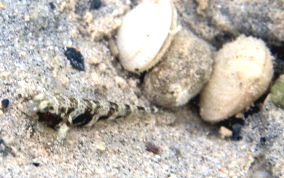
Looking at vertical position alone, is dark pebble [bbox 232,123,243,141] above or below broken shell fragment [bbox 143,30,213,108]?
below

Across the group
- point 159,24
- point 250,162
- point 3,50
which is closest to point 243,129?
point 250,162

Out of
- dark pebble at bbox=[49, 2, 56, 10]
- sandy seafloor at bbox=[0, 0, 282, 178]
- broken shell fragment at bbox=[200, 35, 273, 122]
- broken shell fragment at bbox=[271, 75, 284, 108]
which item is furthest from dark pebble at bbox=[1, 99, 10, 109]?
broken shell fragment at bbox=[271, 75, 284, 108]

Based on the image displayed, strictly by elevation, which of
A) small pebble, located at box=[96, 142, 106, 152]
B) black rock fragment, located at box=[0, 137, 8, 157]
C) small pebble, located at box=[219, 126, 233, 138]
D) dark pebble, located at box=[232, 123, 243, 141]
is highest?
black rock fragment, located at box=[0, 137, 8, 157]

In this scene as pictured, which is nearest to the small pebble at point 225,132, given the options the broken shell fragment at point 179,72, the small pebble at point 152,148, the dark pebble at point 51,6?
the broken shell fragment at point 179,72

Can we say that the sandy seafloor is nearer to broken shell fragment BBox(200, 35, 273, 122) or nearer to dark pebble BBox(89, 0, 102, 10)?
dark pebble BBox(89, 0, 102, 10)

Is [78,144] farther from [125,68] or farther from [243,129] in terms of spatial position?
[243,129]

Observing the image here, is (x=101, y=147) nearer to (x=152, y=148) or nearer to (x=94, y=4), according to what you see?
(x=152, y=148)
